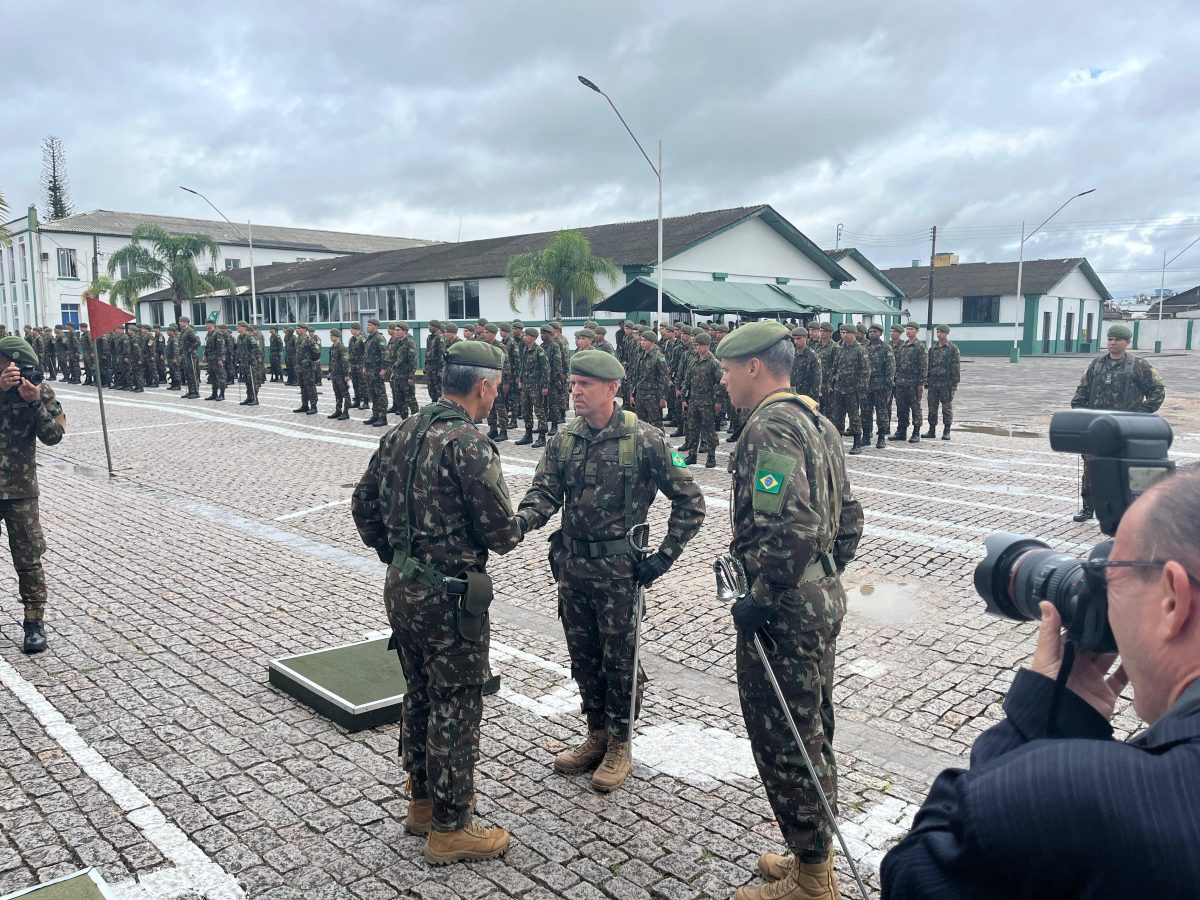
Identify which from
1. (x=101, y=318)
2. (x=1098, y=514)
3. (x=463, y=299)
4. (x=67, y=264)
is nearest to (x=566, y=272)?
(x=463, y=299)

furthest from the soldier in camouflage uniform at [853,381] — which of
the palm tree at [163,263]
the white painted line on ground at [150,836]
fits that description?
the palm tree at [163,263]

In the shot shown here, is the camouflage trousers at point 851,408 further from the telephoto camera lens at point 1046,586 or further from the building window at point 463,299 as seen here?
the building window at point 463,299

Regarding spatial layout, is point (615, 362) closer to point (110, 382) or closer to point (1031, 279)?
point (110, 382)

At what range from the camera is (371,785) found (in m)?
4.00

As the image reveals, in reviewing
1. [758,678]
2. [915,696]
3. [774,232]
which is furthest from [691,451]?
[774,232]

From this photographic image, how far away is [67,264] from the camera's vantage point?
183 feet

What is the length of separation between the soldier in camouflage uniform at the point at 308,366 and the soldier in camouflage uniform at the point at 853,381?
11450 mm

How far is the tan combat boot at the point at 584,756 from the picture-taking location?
4098 millimetres

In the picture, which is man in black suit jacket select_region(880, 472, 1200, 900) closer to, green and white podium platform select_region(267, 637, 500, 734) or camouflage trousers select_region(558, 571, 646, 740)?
camouflage trousers select_region(558, 571, 646, 740)

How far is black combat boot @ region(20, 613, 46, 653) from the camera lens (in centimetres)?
554

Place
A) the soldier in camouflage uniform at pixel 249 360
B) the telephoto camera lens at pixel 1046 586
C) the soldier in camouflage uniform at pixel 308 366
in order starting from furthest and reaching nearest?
1. the soldier in camouflage uniform at pixel 249 360
2. the soldier in camouflage uniform at pixel 308 366
3. the telephoto camera lens at pixel 1046 586

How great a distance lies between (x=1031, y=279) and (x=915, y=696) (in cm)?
5188

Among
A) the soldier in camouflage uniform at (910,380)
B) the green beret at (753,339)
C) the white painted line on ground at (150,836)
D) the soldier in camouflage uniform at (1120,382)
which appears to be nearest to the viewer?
the white painted line on ground at (150,836)

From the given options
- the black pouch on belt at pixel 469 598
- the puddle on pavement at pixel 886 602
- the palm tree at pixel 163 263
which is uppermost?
the palm tree at pixel 163 263
